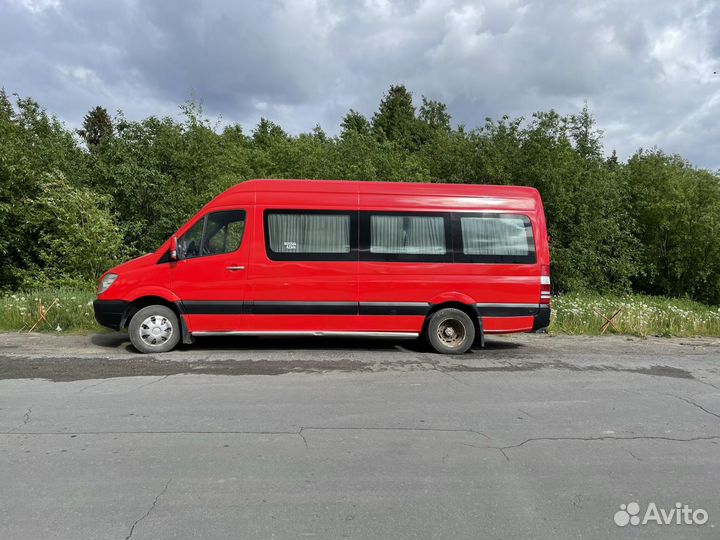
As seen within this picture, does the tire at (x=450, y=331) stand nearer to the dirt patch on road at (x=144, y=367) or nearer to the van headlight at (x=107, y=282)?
the dirt patch on road at (x=144, y=367)

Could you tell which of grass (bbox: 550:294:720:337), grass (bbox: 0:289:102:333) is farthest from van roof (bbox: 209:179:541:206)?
grass (bbox: 0:289:102:333)

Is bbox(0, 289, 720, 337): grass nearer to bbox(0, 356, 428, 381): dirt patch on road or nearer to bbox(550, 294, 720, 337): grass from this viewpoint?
bbox(550, 294, 720, 337): grass

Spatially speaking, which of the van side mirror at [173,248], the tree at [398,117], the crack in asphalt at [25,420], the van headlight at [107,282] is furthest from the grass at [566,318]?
the tree at [398,117]

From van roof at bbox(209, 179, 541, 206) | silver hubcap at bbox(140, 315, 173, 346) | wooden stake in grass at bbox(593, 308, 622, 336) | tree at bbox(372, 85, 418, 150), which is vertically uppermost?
tree at bbox(372, 85, 418, 150)

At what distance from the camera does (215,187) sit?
1944 cm

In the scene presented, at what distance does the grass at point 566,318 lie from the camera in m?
10.5

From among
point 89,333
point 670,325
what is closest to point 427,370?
point 89,333

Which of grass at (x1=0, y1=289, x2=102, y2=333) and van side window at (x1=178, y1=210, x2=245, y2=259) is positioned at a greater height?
van side window at (x1=178, y1=210, x2=245, y2=259)

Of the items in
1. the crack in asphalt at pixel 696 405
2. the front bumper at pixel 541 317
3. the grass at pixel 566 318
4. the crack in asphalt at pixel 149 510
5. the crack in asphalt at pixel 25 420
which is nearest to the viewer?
the crack in asphalt at pixel 149 510

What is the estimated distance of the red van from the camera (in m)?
8.21

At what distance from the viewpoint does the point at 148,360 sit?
769 cm

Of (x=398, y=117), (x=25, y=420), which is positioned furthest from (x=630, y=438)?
(x=398, y=117)

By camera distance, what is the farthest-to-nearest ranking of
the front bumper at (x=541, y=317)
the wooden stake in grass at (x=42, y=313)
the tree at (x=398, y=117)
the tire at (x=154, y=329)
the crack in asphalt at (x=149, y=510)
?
the tree at (x=398, y=117) → the wooden stake in grass at (x=42, y=313) → the front bumper at (x=541, y=317) → the tire at (x=154, y=329) → the crack in asphalt at (x=149, y=510)

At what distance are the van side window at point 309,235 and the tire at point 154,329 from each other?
1781 millimetres
